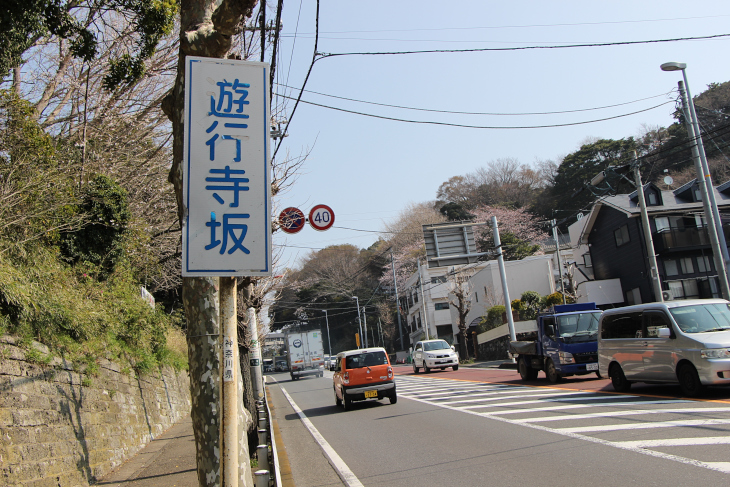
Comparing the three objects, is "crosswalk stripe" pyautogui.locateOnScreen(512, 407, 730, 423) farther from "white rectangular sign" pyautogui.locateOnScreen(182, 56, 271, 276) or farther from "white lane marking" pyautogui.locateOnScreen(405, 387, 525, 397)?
"white rectangular sign" pyautogui.locateOnScreen(182, 56, 271, 276)

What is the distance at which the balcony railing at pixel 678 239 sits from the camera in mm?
32719

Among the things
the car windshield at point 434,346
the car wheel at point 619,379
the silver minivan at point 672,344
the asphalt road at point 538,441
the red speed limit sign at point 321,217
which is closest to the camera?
the asphalt road at point 538,441

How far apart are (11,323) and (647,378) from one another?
12.2 metres

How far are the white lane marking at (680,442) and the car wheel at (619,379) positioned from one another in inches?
240

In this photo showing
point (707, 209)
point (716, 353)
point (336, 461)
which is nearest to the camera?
point (336, 461)

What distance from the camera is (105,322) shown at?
10.7 meters

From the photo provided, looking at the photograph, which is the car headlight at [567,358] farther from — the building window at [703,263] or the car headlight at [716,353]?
the building window at [703,263]

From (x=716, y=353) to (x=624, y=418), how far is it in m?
2.47

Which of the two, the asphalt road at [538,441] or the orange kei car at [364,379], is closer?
the asphalt road at [538,441]

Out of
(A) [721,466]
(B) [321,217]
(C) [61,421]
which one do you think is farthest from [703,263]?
(C) [61,421]

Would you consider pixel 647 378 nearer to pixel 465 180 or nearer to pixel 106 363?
pixel 106 363

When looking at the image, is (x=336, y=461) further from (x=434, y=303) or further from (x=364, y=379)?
(x=434, y=303)

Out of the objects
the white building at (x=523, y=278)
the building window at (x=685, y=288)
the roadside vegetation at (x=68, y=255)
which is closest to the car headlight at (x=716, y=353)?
the roadside vegetation at (x=68, y=255)

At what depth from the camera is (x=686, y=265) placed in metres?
33.9
